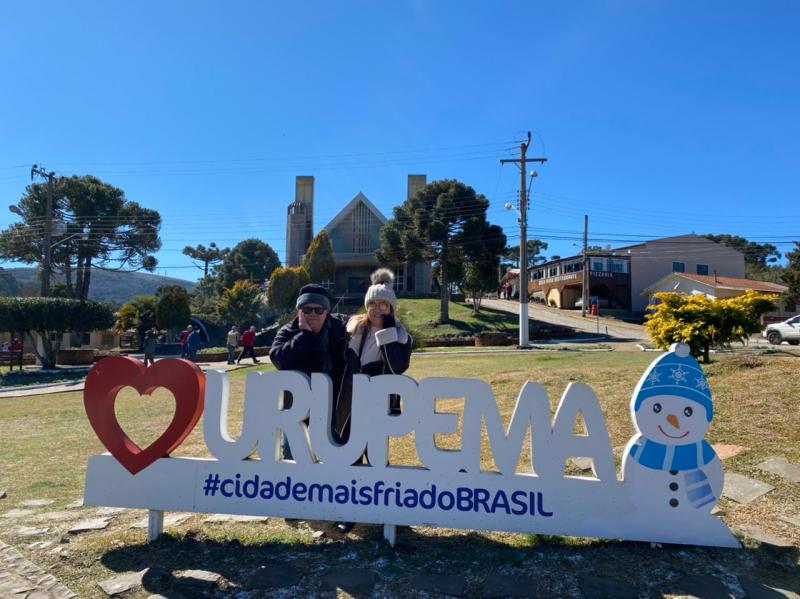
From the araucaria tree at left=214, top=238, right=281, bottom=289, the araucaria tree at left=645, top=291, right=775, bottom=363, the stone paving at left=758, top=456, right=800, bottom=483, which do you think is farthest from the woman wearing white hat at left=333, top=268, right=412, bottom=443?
the araucaria tree at left=214, top=238, right=281, bottom=289

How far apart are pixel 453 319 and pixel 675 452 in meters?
27.4

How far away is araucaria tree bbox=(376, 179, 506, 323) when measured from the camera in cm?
2966

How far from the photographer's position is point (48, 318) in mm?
19359

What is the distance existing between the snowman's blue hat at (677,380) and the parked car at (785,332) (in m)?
19.2

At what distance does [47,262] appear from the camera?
24000 mm

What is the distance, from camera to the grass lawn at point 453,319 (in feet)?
90.3

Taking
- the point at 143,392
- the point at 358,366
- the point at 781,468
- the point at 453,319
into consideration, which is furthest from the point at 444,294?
the point at 143,392

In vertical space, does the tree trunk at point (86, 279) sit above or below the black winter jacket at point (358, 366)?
above

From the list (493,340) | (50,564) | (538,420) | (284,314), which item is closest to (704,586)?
(538,420)

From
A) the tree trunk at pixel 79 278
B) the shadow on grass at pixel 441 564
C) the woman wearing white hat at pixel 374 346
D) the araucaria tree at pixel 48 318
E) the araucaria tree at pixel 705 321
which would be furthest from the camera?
the tree trunk at pixel 79 278

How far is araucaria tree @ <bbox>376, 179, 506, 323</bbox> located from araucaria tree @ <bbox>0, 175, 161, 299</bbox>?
20037 millimetres

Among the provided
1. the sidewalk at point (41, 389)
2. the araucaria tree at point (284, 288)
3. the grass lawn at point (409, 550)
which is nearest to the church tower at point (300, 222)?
the araucaria tree at point (284, 288)

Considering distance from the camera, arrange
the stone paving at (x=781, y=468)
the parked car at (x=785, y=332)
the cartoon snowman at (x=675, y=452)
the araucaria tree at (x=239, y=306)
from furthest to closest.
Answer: the araucaria tree at (x=239, y=306) → the parked car at (x=785, y=332) → the stone paving at (x=781, y=468) → the cartoon snowman at (x=675, y=452)

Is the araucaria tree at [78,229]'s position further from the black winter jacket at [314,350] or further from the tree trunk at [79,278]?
the black winter jacket at [314,350]
